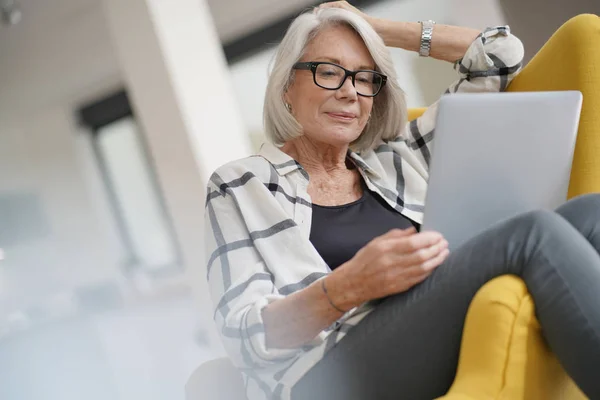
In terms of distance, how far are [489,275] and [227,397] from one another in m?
0.53

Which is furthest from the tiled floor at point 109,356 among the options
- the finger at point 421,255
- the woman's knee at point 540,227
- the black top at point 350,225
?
the woman's knee at point 540,227

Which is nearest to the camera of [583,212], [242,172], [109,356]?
[583,212]

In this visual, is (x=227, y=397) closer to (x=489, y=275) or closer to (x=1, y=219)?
(x=489, y=275)

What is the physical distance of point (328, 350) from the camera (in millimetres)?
791

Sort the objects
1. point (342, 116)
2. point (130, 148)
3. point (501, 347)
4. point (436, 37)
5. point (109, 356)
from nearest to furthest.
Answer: point (501, 347) → point (342, 116) → point (436, 37) → point (109, 356) → point (130, 148)

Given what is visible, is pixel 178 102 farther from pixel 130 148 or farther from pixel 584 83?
pixel 584 83

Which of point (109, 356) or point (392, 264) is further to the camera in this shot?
point (109, 356)

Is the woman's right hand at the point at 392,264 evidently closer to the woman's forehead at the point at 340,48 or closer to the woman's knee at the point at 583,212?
the woman's knee at the point at 583,212

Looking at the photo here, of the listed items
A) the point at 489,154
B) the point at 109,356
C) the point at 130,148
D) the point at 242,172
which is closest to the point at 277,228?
the point at 242,172

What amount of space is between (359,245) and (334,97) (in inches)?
11.2

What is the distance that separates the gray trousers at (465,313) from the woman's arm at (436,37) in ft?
1.87

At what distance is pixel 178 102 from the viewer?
6.45 ft

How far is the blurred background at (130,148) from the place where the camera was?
5.41ft

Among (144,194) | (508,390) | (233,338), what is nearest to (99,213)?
(144,194)
